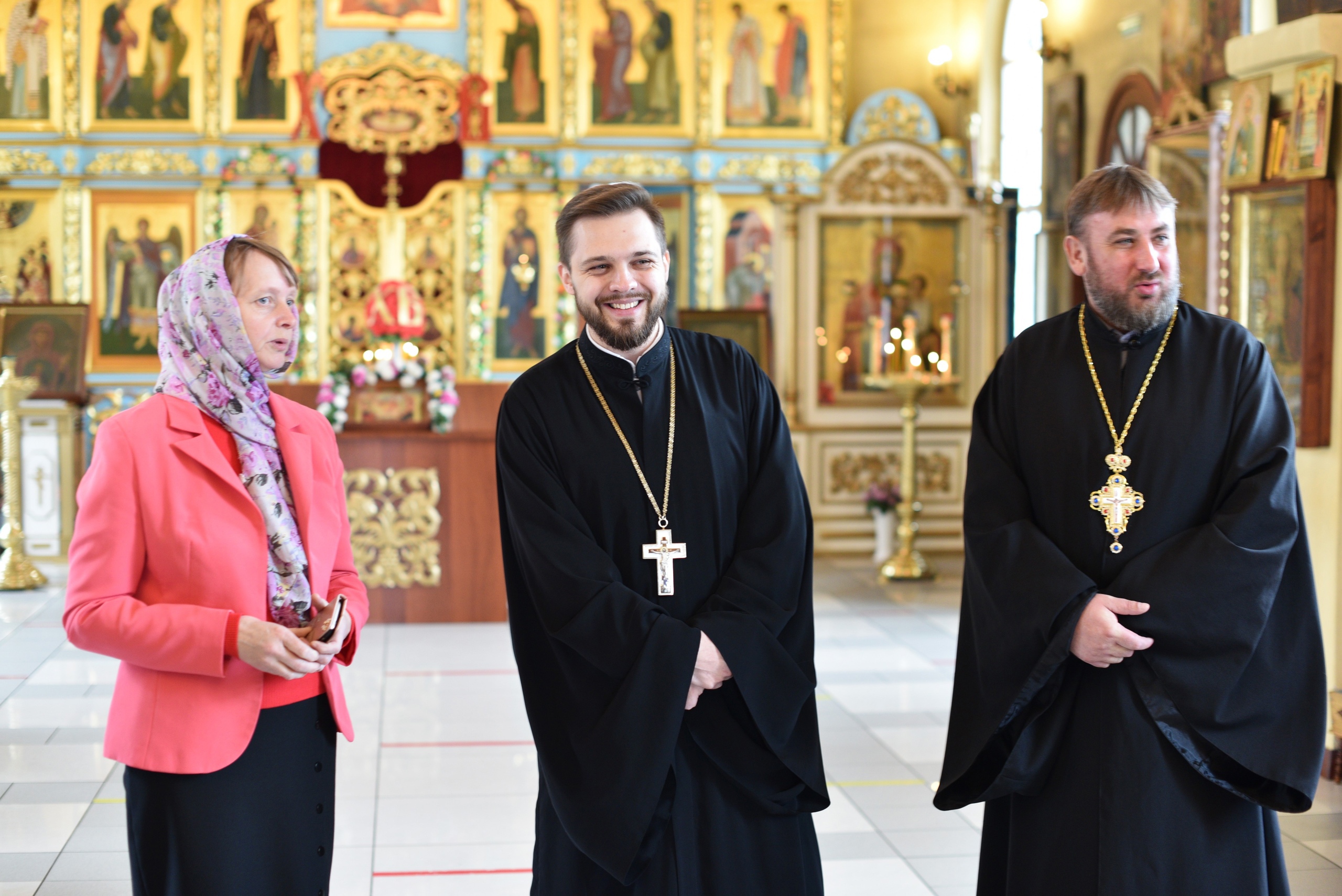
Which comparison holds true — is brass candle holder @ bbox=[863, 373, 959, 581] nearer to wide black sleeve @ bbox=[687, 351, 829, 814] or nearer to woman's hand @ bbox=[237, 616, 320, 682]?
wide black sleeve @ bbox=[687, 351, 829, 814]

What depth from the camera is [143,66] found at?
10.6 meters

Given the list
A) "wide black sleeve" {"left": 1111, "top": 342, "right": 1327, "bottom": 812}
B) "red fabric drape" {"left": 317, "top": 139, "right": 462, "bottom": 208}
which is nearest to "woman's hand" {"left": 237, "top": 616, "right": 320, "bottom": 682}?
"wide black sleeve" {"left": 1111, "top": 342, "right": 1327, "bottom": 812}

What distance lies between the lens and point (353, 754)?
5160mm

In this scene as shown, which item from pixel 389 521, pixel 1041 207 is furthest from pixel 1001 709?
pixel 1041 207

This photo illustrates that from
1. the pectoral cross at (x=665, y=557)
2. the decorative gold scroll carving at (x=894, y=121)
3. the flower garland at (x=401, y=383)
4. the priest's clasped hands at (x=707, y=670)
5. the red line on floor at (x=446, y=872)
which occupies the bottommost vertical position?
the red line on floor at (x=446, y=872)

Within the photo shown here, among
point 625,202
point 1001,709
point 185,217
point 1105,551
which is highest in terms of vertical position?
point 185,217

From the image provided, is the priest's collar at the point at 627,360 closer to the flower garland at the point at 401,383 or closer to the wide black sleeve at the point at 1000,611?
the wide black sleeve at the point at 1000,611

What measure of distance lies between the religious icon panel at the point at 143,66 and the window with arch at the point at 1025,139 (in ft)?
22.0

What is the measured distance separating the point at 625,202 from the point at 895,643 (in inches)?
208

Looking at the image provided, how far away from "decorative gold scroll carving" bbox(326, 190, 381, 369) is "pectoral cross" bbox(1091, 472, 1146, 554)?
28.5 feet

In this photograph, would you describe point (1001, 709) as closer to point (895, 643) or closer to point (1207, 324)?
point (1207, 324)

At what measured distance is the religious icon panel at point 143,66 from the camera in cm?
1053

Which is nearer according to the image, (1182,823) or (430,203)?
(1182,823)

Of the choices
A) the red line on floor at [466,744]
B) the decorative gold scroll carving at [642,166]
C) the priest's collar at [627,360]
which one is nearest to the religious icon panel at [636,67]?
the decorative gold scroll carving at [642,166]
